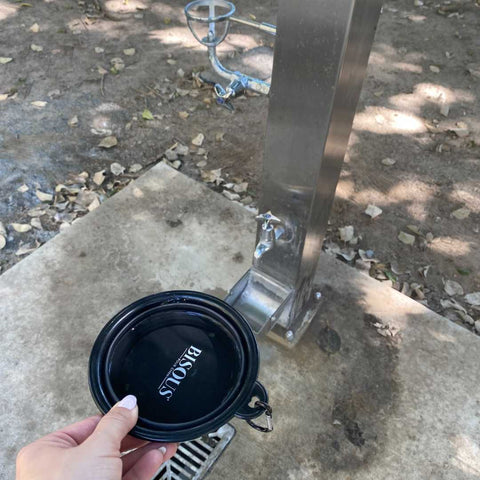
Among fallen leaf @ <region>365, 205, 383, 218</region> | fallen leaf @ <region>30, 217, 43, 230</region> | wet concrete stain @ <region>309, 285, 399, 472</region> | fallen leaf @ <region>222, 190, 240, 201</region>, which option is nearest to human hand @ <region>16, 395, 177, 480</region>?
wet concrete stain @ <region>309, 285, 399, 472</region>

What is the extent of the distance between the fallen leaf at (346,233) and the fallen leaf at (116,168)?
4.64 feet

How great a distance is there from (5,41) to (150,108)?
165 centimetres

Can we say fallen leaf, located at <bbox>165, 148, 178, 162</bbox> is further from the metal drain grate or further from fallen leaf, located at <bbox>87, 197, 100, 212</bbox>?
the metal drain grate

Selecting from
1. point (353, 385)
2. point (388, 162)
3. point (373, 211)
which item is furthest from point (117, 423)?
point (388, 162)

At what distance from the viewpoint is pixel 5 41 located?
3859 millimetres

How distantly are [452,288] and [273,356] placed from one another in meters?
1.08

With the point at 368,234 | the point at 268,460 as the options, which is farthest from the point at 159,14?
the point at 268,460

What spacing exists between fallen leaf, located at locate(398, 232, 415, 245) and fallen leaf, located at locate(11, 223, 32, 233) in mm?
2091

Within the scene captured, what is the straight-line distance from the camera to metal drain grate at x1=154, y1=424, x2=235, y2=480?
5.07ft

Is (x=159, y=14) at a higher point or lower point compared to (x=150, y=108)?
higher

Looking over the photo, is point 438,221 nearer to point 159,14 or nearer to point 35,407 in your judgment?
point 35,407

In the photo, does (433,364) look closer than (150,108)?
Yes

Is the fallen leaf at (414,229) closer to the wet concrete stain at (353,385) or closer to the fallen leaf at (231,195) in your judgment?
the wet concrete stain at (353,385)

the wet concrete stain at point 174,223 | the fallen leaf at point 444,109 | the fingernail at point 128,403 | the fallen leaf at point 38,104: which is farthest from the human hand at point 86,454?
the fallen leaf at point 444,109
